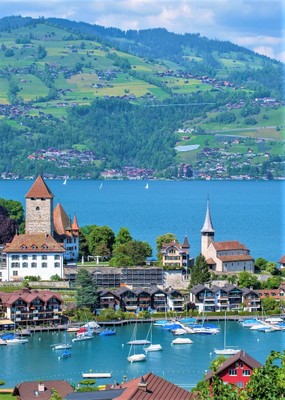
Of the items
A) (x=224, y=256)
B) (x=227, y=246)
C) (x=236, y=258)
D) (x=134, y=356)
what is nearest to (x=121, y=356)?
(x=134, y=356)

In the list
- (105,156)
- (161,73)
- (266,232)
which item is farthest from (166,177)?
(266,232)

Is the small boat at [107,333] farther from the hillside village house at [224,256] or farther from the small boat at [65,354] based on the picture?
the hillside village house at [224,256]

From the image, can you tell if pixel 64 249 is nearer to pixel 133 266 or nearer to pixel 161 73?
pixel 133 266

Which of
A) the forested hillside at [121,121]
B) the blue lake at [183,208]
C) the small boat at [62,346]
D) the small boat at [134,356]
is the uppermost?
the forested hillside at [121,121]

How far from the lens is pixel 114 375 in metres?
30.4

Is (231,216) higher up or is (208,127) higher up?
(208,127)

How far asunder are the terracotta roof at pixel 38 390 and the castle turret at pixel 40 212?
1828 centimetres

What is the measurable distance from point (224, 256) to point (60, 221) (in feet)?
21.0

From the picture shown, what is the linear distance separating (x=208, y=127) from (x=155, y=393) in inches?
5818

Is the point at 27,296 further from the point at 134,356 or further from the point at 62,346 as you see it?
the point at 134,356

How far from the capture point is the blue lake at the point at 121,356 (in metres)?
30.5

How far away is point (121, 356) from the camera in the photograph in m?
33.3

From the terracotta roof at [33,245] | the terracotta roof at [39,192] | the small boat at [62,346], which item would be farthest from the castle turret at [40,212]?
the small boat at [62,346]

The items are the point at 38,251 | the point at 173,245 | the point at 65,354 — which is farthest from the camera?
the point at 173,245
